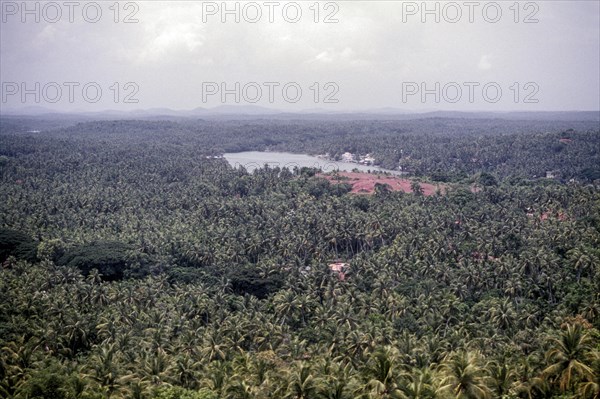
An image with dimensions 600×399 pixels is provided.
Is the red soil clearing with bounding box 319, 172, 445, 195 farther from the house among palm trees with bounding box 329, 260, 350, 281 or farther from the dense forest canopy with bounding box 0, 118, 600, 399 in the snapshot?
the house among palm trees with bounding box 329, 260, 350, 281

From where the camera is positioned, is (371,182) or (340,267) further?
(371,182)

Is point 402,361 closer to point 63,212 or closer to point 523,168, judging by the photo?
point 63,212

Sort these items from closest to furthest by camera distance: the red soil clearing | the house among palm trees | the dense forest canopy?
1. the dense forest canopy
2. the house among palm trees
3. the red soil clearing

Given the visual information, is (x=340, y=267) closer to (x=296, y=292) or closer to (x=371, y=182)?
(x=296, y=292)

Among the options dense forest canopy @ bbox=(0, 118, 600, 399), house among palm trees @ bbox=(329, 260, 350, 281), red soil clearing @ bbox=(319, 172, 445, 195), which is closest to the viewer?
dense forest canopy @ bbox=(0, 118, 600, 399)

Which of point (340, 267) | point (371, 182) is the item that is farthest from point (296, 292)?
point (371, 182)

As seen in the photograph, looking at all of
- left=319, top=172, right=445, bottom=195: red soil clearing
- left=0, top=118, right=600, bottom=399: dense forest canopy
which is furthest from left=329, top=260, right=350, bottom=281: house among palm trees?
left=319, top=172, right=445, bottom=195: red soil clearing
